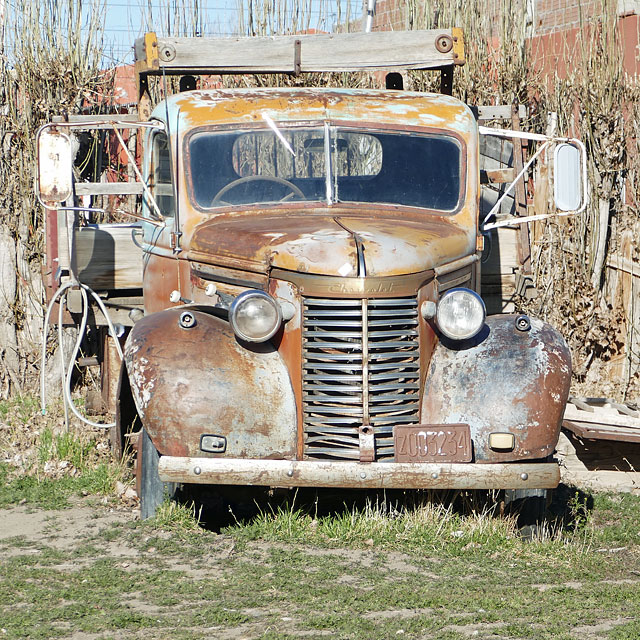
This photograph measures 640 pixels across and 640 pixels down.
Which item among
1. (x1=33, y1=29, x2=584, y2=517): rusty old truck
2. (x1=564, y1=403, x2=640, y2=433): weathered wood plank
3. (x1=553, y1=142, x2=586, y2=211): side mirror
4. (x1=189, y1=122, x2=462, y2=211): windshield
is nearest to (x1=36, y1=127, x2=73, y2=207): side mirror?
(x1=33, y1=29, x2=584, y2=517): rusty old truck

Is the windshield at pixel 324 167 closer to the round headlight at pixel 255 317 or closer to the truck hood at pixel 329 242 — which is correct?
the truck hood at pixel 329 242

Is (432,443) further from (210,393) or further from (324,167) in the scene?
(324,167)

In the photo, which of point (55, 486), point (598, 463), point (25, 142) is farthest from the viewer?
point (25, 142)

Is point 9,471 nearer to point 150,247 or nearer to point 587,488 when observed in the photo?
point 150,247

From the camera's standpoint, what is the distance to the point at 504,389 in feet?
16.5

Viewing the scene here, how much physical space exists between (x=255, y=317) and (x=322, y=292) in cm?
36

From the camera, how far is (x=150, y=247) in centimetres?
650

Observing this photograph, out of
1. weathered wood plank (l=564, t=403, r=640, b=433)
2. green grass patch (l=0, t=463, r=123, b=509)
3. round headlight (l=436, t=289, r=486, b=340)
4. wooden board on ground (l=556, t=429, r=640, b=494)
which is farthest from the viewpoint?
weathered wood plank (l=564, t=403, r=640, b=433)

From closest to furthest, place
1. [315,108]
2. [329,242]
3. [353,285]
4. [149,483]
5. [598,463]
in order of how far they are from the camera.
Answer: [353,285]
[329,242]
[149,483]
[315,108]
[598,463]

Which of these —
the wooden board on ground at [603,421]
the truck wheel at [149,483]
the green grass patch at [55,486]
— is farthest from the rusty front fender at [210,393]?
the wooden board on ground at [603,421]

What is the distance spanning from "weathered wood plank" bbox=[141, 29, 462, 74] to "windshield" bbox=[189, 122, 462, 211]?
76cm

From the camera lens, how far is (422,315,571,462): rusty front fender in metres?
4.94

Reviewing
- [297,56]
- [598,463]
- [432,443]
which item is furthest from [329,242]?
[598,463]

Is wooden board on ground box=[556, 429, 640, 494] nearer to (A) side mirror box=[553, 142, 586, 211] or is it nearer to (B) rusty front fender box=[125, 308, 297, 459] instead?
(A) side mirror box=[553, 142, 586, 211]
